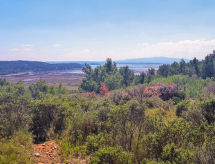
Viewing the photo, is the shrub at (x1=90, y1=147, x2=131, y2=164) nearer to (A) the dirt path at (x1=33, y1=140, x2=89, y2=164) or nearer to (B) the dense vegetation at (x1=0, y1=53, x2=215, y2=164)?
(B) the dense vegetation at (x1=0, y1=53, x2=215, y2=164)

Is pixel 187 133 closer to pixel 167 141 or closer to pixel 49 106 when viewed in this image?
pixel 167 141

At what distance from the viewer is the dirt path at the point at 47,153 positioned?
466 cm

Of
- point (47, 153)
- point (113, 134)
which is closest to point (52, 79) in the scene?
point (47, 153)

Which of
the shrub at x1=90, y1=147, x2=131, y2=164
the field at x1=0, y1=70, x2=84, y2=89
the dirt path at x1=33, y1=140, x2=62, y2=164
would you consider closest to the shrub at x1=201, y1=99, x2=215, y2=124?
the shrub at x1=90, y1=147, x2=131, y2=164

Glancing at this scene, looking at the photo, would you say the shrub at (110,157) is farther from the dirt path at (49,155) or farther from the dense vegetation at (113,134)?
the dirt path at (49,155)

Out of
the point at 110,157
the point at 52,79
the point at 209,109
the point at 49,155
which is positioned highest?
the point at 209,109

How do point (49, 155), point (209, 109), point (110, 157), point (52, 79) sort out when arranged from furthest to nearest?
point (52, 79)
point (209, 109)
point (49, 155)
point (110, 157)

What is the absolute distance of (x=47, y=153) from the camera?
509cm

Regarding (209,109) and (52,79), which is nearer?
(209,109)

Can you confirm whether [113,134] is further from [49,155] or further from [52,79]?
[52,79]

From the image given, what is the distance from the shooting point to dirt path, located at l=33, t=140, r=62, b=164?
4662mm

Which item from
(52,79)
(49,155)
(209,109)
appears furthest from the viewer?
(52,79)

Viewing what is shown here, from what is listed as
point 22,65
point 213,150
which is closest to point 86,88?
point 213,150

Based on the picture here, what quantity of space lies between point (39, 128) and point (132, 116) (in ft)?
12.3
